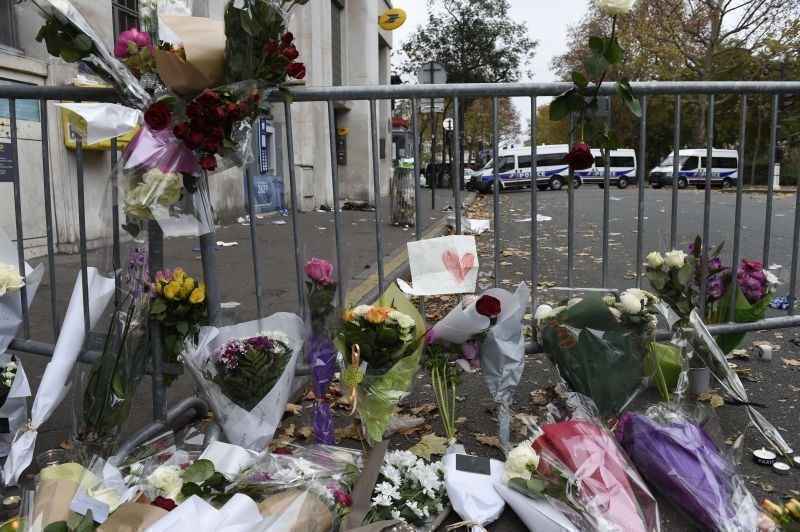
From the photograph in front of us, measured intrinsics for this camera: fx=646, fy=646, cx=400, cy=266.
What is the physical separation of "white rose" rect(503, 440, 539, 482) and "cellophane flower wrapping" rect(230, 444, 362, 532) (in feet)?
1.79

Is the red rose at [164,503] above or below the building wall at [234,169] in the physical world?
below

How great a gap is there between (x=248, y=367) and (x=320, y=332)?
323mm

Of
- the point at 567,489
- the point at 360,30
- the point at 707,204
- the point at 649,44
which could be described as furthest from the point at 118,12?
the point at 649,44

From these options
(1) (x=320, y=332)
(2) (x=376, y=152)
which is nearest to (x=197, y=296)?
(1) (x=320, y=332)

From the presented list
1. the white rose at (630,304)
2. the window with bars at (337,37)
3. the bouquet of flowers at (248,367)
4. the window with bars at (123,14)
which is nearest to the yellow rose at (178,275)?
the bouquet of flowers at (248,367)

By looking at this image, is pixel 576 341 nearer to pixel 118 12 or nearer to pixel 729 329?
pixel 729 329

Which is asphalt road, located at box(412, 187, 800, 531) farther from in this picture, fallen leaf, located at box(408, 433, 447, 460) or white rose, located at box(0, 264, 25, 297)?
white rose, located at box(0, 264, 25, 297)

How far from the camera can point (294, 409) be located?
130 inches

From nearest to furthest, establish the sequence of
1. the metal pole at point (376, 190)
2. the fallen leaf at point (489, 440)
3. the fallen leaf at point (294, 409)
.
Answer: the fallen leaf at point (489, 440)
the metal pole at point (376, 190)
the fallen leaf at point (294, 409)

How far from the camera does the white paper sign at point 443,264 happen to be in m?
2.72

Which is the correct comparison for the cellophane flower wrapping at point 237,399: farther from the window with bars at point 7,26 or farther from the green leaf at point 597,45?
the window with bars at point 7,26

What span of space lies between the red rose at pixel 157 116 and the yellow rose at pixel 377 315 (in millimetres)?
1001

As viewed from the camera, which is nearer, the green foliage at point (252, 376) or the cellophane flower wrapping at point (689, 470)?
the cellophane flower wrapping at point (689, 470)

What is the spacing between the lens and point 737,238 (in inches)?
130
